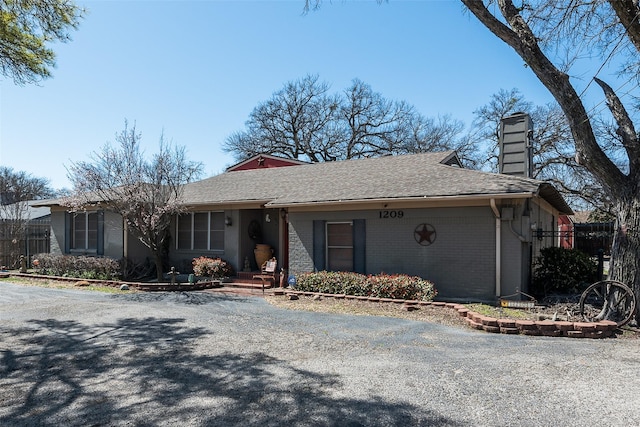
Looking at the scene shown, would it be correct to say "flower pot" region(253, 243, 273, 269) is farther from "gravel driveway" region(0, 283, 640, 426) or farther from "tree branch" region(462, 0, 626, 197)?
"tree branch" region(462, 0, 626, 197)

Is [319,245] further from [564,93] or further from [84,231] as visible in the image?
[84,231]

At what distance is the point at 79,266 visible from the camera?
48.8 ft

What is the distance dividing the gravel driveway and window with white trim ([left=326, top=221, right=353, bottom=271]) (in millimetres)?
3636

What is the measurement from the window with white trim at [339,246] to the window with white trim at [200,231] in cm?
414

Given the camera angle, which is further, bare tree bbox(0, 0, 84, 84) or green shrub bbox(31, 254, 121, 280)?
green shrub bbox(31, 254, 121, 280)

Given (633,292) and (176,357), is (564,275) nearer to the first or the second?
(633,292)

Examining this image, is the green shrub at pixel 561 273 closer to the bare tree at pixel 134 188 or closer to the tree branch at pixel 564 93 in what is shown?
the tree branch at pixel 564 93

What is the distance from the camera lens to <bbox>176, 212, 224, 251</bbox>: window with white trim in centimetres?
1430

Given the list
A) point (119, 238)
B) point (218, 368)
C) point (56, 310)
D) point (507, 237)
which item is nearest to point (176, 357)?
point (218, 368)

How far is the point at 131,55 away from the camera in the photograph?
37.5ft

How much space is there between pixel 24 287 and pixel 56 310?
5.22 metres

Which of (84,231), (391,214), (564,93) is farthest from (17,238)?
(564,93)

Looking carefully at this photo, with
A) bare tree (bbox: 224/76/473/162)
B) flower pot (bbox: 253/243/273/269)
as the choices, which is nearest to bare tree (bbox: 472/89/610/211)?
bare tree (bbox: 224/76/473/162)

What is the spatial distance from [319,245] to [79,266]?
8914mm
